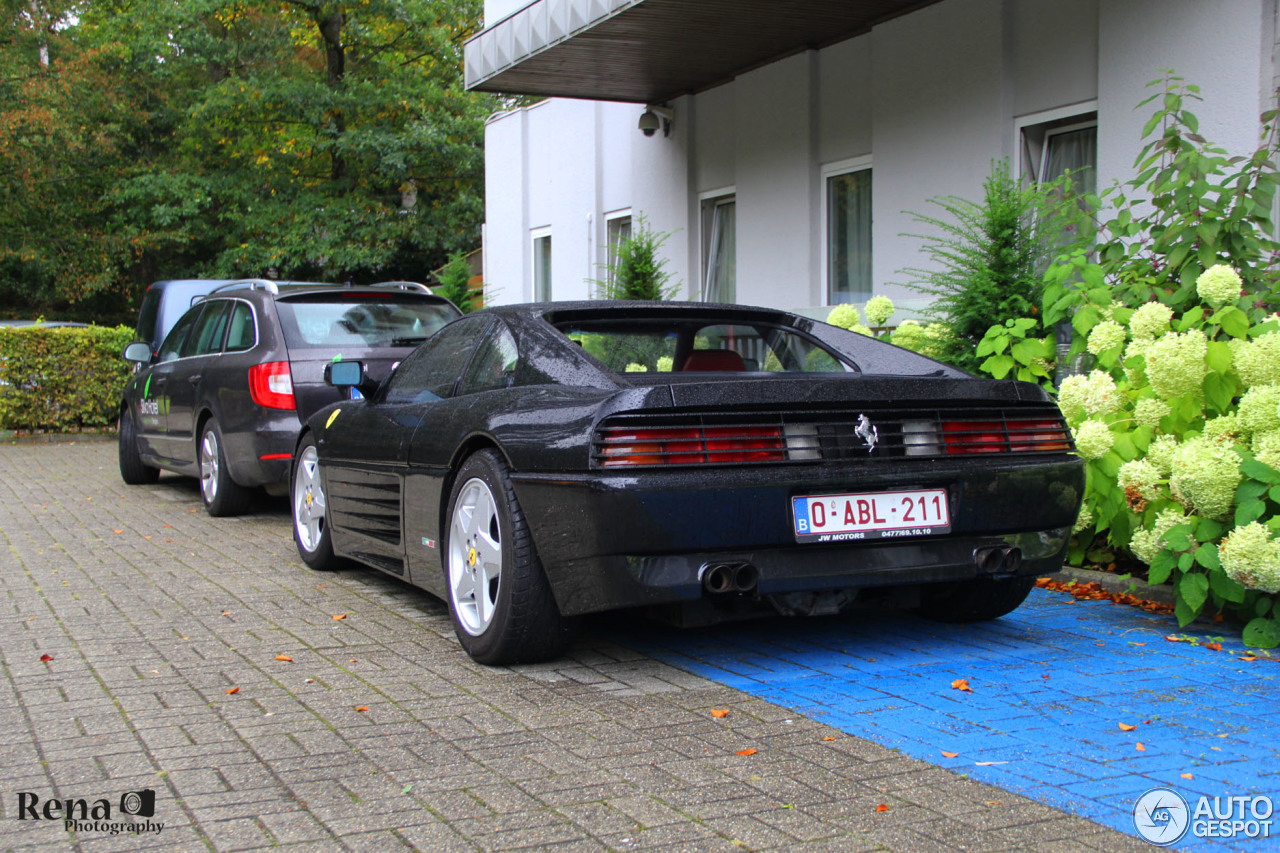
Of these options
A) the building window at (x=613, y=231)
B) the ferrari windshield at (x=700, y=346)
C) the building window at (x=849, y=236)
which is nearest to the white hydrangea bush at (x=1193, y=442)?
the ferrari windshield at (x=700, y=346)

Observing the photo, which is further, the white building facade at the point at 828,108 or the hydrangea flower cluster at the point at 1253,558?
the white building facade at the point at 828,108

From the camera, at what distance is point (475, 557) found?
476 centimetres

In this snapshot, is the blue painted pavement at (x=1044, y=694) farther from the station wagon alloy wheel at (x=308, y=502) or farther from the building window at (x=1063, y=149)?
the building window at (x=1063, y=149)

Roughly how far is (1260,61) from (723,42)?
18.4ft

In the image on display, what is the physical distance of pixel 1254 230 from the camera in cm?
610

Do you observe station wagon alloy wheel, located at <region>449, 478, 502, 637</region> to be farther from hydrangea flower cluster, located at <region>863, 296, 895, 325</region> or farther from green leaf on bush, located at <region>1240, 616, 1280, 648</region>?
hydrangea flower cluster, located at <region>863, 296, 895, 325</region>

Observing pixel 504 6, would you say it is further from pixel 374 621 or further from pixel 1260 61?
pixel 374 621

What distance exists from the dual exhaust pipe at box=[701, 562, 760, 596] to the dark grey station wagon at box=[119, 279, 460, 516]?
4.91 meters

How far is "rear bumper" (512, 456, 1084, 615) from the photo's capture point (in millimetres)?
4027

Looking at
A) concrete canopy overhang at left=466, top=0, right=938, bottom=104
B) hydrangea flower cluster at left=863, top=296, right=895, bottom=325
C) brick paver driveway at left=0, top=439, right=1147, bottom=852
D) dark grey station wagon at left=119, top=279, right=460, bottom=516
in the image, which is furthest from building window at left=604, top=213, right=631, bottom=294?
brick paver driveway at left=0, top=439, right=1147, bottom=852

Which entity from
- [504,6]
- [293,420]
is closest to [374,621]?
[293,420]

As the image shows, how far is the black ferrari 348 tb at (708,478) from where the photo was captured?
4090mm

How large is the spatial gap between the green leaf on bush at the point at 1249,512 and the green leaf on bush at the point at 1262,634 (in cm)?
40

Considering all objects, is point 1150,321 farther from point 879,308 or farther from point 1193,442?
point 879,308
